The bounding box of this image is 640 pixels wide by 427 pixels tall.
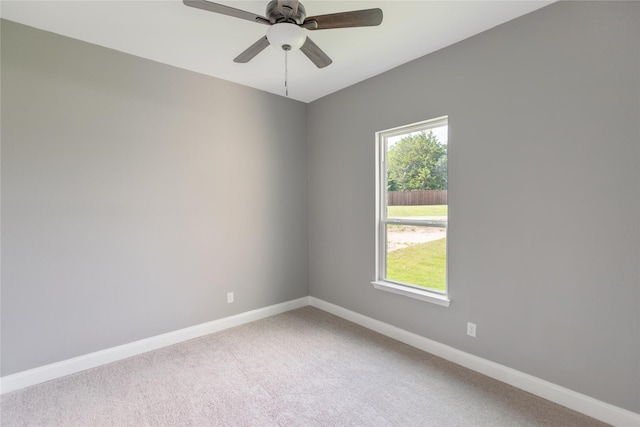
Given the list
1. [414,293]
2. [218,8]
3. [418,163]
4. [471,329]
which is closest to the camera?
[218,8]

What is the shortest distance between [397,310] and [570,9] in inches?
109

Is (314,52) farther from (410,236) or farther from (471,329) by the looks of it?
(471,329)

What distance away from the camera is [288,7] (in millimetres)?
1637

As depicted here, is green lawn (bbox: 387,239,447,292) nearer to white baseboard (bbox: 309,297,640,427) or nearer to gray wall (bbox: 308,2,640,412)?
gray wall (bbox: 308,2,640,412)

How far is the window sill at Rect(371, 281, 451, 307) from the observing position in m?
2.64

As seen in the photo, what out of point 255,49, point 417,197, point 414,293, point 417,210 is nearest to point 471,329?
point 414,293

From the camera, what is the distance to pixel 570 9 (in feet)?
6.41

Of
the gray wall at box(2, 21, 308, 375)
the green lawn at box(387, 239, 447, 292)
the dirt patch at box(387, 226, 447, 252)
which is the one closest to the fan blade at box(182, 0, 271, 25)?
the gray wall at box(2, 21, 308, 375)

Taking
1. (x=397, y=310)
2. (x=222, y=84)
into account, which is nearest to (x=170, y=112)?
(x=222, y=84)

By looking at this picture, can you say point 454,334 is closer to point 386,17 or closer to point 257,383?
point 257,383

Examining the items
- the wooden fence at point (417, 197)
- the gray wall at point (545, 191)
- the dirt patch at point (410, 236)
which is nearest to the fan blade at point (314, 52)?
the gray wall at point (545, 191)

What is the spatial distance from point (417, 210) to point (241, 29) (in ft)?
7.42

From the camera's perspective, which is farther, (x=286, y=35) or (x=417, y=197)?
(x=417, y=197)

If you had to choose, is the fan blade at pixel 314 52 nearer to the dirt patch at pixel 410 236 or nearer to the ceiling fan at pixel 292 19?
the ceiling fan at pixel 292 19
